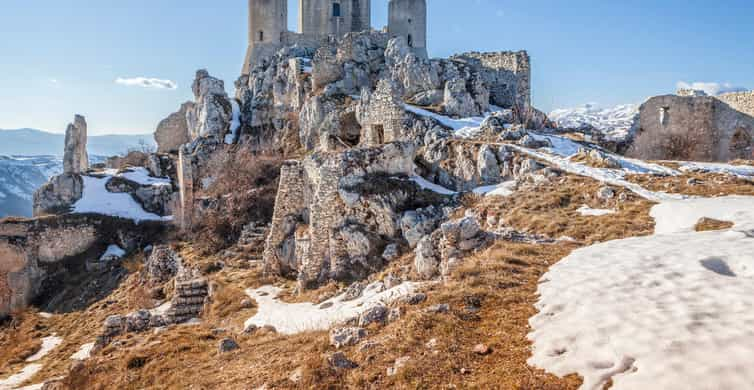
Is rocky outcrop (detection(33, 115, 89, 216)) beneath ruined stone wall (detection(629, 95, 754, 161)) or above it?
beneath

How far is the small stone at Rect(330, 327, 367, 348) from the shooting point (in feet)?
21.0

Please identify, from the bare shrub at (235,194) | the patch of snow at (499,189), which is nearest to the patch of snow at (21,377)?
the bare shrub at (235,194)

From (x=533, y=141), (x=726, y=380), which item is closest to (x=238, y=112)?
(x=533, y=141)

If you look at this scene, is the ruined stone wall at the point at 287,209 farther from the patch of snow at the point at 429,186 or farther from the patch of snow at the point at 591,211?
the patch of snow at the point at 591,211

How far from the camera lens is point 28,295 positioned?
82.7 ft

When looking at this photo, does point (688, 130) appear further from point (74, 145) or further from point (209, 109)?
point (74, 145)

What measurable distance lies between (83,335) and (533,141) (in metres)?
19.2

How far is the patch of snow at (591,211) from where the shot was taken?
1095 centimetres

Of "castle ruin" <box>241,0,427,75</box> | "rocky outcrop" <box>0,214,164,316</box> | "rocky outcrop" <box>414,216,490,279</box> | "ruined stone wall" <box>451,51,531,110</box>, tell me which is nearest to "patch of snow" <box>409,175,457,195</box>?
"rocky outcrop" <box>414,216,490,279</box>

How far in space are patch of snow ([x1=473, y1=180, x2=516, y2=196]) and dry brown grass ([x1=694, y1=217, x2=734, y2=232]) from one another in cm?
570

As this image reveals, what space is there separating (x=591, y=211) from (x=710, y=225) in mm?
2749

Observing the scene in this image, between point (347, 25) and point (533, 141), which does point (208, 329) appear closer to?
point (533, 141)

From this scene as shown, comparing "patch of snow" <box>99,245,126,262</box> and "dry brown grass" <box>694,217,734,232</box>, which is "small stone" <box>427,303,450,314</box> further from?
"patch of snow" <box>99,245,126,262</box>

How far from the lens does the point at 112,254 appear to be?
87.5 feet
